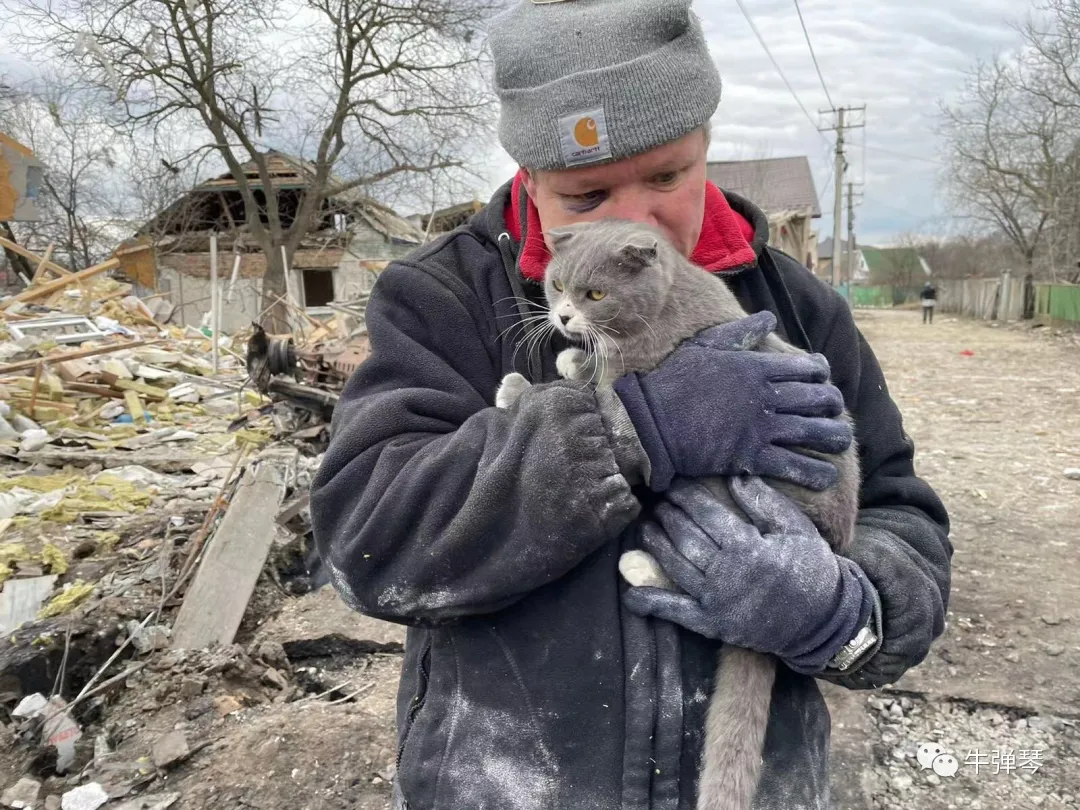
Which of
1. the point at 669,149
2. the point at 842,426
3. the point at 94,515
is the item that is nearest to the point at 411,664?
the point at 842,426

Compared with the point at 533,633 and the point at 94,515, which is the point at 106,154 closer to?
the point at 94,515

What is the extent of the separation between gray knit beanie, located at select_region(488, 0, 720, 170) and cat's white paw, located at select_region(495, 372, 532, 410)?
446mm

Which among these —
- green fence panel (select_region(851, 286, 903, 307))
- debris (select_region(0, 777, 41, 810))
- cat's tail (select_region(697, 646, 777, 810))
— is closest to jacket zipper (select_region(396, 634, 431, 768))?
cat's tail (select_region(697, 646, 777, 810))

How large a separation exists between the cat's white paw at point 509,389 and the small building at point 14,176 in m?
9.53

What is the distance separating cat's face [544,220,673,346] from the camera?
1.74 metres

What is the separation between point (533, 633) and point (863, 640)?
0.64 metres

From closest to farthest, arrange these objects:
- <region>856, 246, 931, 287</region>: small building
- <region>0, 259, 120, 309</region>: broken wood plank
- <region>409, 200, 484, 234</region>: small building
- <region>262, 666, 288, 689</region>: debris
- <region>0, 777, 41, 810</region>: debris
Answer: <region>0, 777, 41, 810</region>: debris, <region>262, 666, 288, 689</region>: debris, <region>0, 259, 120, 309</region>: broken wood plank, <region>409, 200, 484, 234</region>: small building, <region>856, 246, 931, 287</region>: small building

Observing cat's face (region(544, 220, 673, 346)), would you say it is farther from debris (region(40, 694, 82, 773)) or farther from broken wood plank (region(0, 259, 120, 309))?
broken wood plank (region(0, 259, 120, 309))

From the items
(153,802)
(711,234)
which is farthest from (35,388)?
(711,234)

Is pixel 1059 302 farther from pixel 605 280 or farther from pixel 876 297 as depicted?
pixel 876 297

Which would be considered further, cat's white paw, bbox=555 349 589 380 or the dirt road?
the dirt road

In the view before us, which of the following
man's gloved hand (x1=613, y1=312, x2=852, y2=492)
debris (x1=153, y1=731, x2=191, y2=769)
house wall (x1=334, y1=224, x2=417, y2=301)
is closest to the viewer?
man's gloved hand (x1=613, y1=312, x2=852, y2=492)

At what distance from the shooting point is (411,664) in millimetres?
1605

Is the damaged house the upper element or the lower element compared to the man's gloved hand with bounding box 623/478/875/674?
upper
